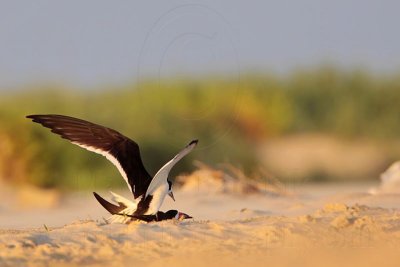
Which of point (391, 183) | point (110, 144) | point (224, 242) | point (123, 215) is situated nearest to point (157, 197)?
point (123, 215)

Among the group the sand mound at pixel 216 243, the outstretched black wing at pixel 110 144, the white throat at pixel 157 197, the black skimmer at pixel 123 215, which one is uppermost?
the outstretched black wing at pixel 110 144

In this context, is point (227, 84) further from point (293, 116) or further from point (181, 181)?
point (181, 181)

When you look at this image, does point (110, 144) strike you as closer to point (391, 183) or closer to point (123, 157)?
point (123, 157)

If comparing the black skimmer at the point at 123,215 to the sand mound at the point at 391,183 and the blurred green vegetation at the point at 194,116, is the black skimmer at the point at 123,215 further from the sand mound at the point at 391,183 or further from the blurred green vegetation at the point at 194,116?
the blurred green vegetation at the point at 194,116

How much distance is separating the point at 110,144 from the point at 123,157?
0.15 meters

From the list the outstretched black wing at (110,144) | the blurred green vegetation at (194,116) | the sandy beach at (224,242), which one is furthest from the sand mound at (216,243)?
the blurred green vegetation at (194,116)

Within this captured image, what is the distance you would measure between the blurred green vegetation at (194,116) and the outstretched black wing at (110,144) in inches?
201

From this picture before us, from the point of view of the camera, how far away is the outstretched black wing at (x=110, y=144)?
718cm

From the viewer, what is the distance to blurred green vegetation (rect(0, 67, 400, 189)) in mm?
12992

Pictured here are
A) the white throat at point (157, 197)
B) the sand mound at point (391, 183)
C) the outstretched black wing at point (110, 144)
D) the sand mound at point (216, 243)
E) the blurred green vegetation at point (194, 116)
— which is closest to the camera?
the sand mound at point (216, 243)

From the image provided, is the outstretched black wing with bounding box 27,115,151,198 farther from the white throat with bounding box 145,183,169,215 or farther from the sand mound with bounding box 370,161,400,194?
the sand mound with bounding box 370,161,400,194

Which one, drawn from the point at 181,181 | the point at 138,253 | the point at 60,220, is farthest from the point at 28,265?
the point at 181,181

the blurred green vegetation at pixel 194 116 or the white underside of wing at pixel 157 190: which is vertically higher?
the blurred green vegetation at pixel 194 116

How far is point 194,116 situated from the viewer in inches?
627
